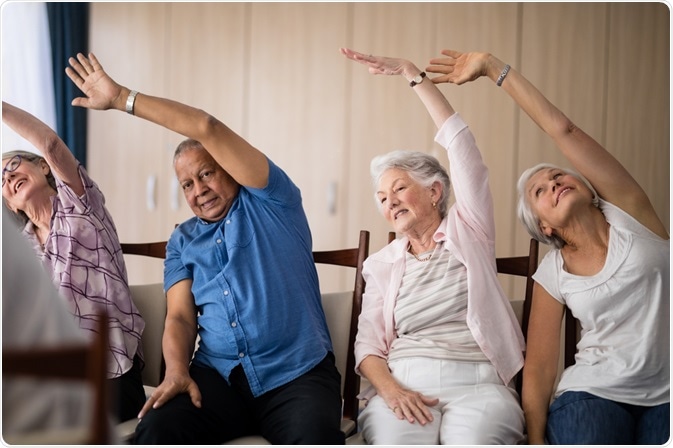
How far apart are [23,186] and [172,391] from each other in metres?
0.78

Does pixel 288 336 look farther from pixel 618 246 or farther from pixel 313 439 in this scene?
pixel 618 246

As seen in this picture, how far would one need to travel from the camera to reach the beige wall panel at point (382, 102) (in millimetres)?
3523

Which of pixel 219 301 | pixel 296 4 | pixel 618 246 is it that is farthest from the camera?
pixel 296 4

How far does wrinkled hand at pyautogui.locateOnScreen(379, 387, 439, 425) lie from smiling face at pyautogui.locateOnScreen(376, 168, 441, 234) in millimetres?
456

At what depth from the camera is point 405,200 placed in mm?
1930

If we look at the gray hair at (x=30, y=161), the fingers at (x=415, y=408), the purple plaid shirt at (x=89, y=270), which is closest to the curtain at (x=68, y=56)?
the gray hair at (x=30, y=161)

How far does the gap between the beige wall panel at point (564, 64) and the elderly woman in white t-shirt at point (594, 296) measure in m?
1.42

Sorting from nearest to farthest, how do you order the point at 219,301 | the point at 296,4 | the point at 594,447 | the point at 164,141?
the point at 594,447
the point at 219,301
the point at 296,4
the point at 164,141

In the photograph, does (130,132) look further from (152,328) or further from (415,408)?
(415,408)

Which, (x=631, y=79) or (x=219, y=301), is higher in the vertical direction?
(x=631, y=79)

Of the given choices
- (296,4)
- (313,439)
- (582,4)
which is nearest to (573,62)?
(582,4)

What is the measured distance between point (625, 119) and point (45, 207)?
2479 millimetres

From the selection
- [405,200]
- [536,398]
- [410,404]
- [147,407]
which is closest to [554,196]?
[405,200]

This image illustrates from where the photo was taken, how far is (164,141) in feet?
13.6
